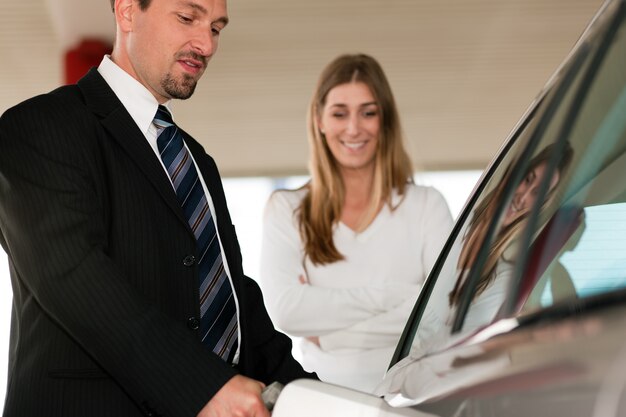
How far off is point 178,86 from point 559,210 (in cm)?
106

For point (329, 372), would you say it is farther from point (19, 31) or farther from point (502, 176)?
point (19, 31)

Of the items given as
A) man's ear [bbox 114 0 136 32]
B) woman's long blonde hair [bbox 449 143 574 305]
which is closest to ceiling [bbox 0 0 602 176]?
man's ear [bbox 114 0 136 32]

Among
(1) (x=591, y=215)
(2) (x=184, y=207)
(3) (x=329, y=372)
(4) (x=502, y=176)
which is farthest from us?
(3) (x=329, y=372)

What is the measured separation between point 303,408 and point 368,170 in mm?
1820

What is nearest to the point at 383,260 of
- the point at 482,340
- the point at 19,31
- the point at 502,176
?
the point at 502,176

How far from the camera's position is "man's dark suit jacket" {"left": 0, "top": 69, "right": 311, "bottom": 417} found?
153cm

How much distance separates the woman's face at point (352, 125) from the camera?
284 centimetres

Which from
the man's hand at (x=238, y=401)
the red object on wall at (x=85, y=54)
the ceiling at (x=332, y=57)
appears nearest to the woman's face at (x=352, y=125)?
the man's hand at (x=238, y=401)

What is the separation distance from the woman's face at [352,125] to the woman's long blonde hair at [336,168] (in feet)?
0.06

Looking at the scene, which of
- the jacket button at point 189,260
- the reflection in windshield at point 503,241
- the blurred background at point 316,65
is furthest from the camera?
the blurred background at point 316,65

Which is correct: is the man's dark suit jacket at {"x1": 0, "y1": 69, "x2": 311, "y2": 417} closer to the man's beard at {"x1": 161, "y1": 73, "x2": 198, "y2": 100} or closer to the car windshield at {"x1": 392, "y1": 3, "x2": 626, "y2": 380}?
the man's beard at {"x1": 161, "y1": 73, "x2": 198, "y2": 100}

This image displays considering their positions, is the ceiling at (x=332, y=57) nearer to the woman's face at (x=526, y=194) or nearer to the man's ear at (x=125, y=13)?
the man's ear at (x=125, y=13)

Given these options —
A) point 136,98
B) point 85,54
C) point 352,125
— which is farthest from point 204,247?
point 85,54

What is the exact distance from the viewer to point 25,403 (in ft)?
5.24
